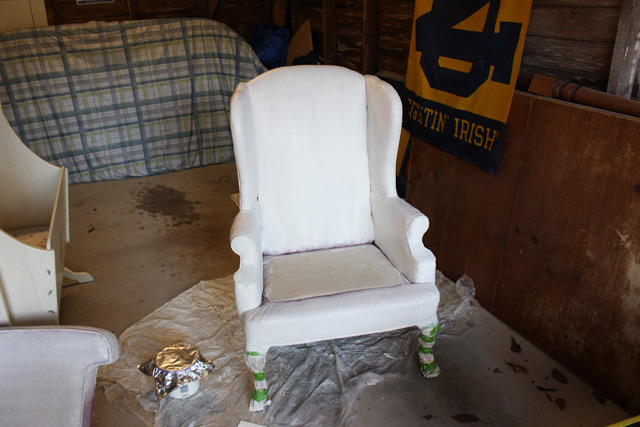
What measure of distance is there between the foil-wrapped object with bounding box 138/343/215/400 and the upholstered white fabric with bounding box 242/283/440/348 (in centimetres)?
27

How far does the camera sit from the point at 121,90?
393 cm

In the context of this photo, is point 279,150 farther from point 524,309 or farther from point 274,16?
point 274,16

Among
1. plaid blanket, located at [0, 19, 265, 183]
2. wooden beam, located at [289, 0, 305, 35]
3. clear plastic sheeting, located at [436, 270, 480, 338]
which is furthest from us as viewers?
wooden beam, located at [289, 0, 305, 35]

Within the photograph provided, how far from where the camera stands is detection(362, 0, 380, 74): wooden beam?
11.2ft

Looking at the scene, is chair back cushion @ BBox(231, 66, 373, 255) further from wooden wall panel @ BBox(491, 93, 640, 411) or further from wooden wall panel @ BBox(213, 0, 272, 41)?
wooden wall panel @ BBox(213, 0, 272, 41)

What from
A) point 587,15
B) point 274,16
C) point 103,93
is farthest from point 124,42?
point 587,15

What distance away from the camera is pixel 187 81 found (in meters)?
4.03

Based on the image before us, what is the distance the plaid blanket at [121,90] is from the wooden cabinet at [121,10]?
89 cm

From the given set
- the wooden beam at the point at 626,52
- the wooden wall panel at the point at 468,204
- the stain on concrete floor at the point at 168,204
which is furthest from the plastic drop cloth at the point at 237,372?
the wooden beam at the point at 626,52

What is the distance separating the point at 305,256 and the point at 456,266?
0.92 meters

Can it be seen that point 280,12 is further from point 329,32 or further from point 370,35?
point 370,35

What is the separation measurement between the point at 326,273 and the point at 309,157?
1.66 ft

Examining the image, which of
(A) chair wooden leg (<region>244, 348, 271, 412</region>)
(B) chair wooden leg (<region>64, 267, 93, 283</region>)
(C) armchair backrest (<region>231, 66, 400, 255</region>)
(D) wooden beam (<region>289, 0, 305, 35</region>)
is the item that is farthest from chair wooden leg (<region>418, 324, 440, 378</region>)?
(D) wooden beam (<region>289, 0, 305, 35</region>)

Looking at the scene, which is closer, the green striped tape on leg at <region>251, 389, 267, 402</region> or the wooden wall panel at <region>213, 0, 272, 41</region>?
the green striped tape on leg at <region>251, 389, 267, 402</region>
